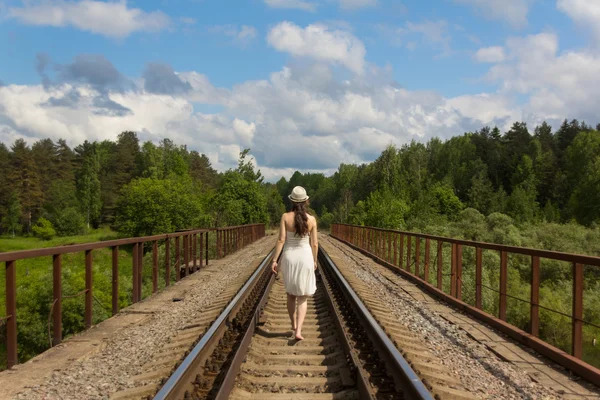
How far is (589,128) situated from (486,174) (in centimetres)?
1964

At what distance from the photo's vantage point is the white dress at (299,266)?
6027 mm

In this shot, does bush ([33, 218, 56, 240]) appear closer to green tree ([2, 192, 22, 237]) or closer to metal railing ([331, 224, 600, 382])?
green tree ([2, 192, 22, 237])

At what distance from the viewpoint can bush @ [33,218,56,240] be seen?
231 ft

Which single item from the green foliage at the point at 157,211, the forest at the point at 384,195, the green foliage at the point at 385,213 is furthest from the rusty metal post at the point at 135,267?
the green foliage at the point at 157,211

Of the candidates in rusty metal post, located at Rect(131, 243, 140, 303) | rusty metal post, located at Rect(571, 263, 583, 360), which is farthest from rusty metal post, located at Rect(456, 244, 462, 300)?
rusty metal post, located at Rect(131, 243, 140, 303)

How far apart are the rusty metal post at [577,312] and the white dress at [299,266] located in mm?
2771

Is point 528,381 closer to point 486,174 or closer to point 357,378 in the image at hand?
point 357,378

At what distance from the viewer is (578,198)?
67000 millimetres

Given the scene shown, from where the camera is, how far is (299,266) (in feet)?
19.8

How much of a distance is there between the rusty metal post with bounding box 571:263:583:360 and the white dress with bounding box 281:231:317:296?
2.77 metres

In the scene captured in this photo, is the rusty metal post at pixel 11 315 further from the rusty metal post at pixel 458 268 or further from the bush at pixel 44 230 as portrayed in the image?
the bush at pixel 44 230

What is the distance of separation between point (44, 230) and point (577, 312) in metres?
75.0

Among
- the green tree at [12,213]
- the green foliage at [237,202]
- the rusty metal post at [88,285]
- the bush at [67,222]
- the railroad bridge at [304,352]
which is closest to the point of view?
the railroad bridge at [304,352]

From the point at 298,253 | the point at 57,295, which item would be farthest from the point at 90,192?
the point at 298,253
